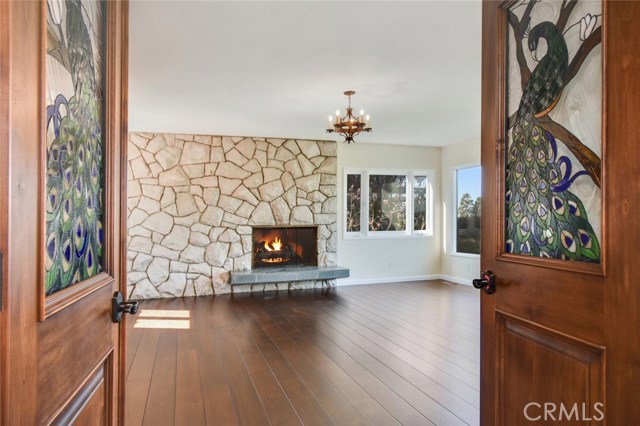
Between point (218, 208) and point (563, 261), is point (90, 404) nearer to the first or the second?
point (563, 261)

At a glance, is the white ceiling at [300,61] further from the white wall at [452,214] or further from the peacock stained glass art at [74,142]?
the white wall at [452,214]

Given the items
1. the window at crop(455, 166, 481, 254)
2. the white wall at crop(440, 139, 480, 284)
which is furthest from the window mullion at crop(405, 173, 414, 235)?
the window at crop(455, 166, 481, 254)

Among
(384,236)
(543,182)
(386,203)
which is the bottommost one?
(384,236)

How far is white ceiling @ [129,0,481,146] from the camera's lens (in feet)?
8.27

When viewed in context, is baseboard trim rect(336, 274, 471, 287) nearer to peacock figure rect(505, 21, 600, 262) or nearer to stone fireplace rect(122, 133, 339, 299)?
stone fireplace rect(122, 133, 339, 299)

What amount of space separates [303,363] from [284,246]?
3602 mm

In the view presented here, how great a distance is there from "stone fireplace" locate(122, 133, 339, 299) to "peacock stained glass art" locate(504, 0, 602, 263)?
16.4 ft

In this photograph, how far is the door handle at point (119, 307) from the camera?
3.97 feet

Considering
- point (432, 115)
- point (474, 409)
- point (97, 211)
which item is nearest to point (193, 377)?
point (474, 409)

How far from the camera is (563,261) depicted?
1.21 metres

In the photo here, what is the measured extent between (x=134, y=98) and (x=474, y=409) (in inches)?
168

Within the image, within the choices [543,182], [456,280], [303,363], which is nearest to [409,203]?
[456,280]

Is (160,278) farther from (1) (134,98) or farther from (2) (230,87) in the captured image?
(2) (230,87)

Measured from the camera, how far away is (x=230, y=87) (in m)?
3.91
